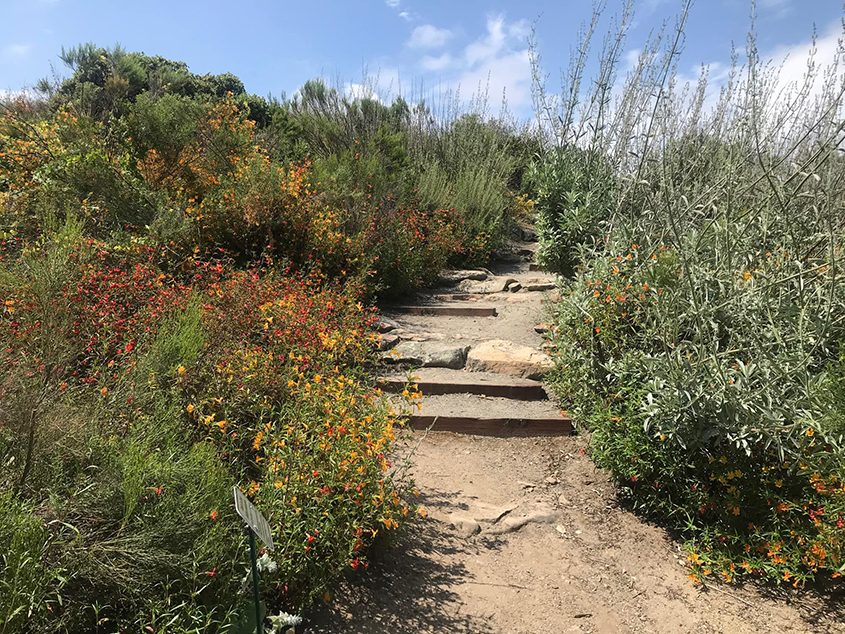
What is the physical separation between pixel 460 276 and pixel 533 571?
18.1ft

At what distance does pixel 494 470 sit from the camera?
3662mm

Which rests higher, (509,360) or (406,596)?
(509,360)

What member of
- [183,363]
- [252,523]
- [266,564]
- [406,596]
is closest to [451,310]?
[183,363]

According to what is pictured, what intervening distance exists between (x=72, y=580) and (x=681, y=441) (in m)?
2.63

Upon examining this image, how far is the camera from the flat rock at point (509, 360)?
473cm

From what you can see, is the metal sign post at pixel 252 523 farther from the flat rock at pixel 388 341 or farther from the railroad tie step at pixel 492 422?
the flat rock at pixel 388 341

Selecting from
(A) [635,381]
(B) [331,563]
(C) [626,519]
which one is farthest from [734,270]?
(B) [331,563]

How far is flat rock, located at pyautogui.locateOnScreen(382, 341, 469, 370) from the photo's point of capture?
4922 millimetres

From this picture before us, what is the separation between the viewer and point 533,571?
2740 mm

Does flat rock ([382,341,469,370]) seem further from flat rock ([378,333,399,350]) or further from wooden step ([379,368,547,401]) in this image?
wooden step ([379,368,547,401])

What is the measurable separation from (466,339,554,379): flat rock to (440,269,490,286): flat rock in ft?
8.88

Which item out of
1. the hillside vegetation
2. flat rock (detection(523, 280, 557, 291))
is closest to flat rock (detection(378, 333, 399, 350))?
the hillside vegetation

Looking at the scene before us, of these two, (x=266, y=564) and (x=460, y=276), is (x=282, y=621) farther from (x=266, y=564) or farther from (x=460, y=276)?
(x=460, y=276)

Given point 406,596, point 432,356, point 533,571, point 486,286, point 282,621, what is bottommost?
point 533,571
